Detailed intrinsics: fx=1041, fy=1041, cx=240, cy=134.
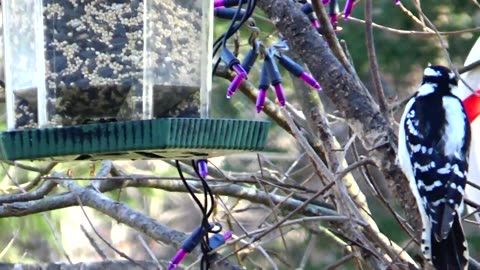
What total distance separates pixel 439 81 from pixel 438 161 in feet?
1.89

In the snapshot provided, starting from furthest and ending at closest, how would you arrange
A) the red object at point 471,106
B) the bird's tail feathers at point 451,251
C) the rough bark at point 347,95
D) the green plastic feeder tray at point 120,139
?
the red object at point 471,106
the bird's tail feathers at point 451,251
the rough bark at point 347,95
the green plastic feeder tray at point 120,139

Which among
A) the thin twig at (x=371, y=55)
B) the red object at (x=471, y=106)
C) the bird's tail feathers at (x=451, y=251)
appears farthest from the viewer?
the red object at (x=471, y=106)

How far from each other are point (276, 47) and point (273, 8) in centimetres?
13

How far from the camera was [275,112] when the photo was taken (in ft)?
12.8

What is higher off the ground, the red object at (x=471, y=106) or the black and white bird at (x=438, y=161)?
the red object at (x=471, y=106)

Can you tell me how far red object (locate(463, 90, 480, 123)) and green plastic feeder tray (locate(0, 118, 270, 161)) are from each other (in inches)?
65.2

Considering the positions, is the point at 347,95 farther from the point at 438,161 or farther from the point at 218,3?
the point at 438,161

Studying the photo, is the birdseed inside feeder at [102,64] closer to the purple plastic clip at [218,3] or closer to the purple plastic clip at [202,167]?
the purple plastic clip at [202,167]

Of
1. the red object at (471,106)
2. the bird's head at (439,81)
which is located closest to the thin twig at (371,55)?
the red object at (471,106)

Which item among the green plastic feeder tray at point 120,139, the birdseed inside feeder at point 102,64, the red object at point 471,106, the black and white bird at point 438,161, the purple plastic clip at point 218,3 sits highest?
the purple plastic clip at point 218,3

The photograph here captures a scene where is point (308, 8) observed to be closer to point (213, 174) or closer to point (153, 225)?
point (153, 225)

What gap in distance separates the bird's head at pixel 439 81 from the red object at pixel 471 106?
243mm

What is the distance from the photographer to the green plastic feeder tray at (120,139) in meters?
2.39

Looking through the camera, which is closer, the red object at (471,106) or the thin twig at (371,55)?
the thin twig at (371,55)
